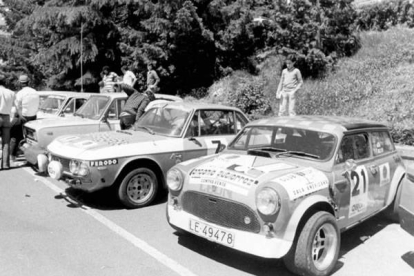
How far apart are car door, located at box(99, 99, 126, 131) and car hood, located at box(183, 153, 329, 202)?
404cm

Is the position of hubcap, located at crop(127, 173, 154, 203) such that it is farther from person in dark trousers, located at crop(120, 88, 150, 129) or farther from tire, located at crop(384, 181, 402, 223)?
tire, located at crop(384, 181, 402, 223)

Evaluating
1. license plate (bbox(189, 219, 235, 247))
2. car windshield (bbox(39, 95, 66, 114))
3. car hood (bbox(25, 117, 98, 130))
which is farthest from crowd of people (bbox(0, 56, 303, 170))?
license plate (bbox(189, 219, 235, 247))

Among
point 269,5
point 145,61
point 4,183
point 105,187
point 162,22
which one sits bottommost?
point 4,183

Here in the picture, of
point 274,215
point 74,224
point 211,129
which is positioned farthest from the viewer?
point 211,129

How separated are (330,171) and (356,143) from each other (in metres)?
0.81

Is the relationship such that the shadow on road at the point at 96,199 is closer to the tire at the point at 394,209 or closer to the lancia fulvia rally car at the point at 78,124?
the lancia fulvia rally car at the point at 78,124

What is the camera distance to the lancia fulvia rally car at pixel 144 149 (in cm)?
555

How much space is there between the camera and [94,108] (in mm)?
8547

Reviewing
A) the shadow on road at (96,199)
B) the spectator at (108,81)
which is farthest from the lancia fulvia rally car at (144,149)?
the spectator at (108,81)

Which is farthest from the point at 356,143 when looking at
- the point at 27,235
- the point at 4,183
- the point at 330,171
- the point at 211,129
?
the point at 4,183

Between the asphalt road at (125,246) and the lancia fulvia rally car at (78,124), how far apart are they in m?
1.55

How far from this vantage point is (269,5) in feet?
48.4

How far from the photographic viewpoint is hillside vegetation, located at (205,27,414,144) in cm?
923

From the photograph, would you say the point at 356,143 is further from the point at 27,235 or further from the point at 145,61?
the point at 145,61
